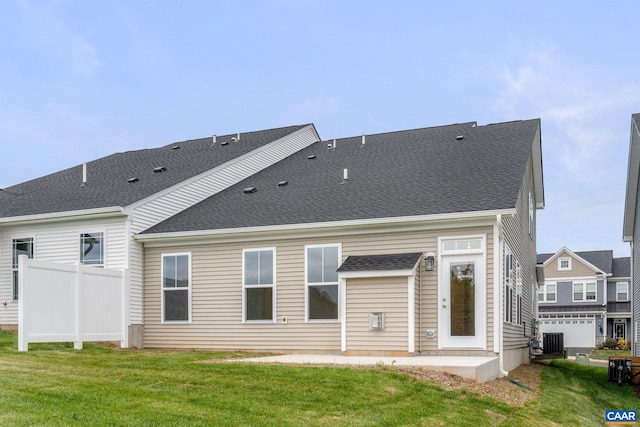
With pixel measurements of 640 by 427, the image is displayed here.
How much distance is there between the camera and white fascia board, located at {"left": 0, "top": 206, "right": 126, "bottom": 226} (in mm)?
16359

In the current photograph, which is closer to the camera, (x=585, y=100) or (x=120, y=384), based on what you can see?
(x=120, y=384)

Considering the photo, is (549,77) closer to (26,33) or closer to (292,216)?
(292,216)

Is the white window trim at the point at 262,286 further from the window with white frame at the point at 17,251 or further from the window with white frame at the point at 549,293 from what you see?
the window with white frame at the point at 549,293

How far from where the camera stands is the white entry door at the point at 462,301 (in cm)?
1387

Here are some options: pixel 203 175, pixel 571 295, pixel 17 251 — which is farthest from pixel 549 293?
pixel 17 251

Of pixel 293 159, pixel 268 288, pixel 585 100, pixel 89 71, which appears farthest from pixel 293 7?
pixel 585 100

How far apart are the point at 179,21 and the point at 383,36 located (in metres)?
5.67

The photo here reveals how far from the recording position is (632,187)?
81.5 feet

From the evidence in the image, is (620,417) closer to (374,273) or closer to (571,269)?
(374,273)

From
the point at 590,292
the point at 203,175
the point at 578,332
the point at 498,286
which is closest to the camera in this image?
the point at 498,286

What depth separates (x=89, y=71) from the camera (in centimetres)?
2053

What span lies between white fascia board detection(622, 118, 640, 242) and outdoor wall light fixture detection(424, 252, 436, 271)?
946 cm

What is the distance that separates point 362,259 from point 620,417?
18.5 feet

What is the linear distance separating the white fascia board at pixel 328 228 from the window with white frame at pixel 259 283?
1.42 ft
